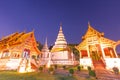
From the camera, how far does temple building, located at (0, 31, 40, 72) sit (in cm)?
2088

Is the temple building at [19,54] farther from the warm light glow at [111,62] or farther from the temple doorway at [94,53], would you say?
the warm light glow at [111,62]

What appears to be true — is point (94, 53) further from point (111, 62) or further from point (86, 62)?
point (111, 62)

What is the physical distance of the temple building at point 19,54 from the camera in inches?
822

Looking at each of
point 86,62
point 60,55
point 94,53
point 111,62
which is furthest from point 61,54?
Result: point 111,62

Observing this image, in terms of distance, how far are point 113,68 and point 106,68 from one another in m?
1.09

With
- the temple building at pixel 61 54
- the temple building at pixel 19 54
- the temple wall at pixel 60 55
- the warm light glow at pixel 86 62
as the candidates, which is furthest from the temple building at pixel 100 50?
the temple building at pixel 19 54

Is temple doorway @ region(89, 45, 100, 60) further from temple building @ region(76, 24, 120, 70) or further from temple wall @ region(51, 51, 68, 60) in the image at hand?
temple wall @ region(51, 51, 68, 60)

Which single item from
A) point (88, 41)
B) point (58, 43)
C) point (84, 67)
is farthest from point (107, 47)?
point (58, 43)

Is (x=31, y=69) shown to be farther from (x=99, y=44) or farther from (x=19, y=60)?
(x=99, y=44)

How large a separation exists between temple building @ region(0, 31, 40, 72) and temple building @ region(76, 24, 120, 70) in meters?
9.02

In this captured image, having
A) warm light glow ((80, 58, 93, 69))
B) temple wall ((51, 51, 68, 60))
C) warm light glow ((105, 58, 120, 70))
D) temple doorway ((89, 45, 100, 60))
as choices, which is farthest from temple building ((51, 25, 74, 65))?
warm light glow ((105, 58, 120, 70))

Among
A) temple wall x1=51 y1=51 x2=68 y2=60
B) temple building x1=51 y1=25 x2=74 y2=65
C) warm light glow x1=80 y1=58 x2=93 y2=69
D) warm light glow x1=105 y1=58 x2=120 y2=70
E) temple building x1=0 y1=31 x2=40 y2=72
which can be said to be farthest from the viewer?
temple wall x1=51 y1=51 x2=68 y2=60

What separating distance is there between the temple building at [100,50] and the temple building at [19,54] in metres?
9.02

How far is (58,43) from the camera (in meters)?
33.0
